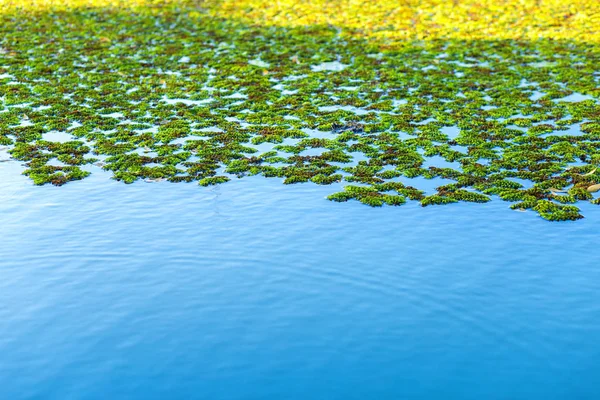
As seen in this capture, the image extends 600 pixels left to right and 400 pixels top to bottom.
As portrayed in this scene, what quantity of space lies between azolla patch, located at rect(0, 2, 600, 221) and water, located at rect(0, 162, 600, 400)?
70.4 inches

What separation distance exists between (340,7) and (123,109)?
2251cm

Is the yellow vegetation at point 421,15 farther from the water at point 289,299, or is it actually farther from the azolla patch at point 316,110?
the water at point 289,299

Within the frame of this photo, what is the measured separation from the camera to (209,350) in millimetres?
13438

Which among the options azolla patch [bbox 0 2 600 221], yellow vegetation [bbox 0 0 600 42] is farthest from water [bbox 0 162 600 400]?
yellow vegetation [bbox 0 0 600 42]

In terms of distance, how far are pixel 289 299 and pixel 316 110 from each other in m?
14.2

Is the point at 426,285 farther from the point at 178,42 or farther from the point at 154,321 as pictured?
the point at 178,42

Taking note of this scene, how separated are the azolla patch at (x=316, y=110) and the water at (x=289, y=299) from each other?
→ 1.79 m

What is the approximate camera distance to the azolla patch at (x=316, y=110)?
2167cm

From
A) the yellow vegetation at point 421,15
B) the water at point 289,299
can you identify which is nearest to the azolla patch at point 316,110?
the yellow vegetation at point 421,15

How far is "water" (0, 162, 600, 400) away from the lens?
12.6 meters

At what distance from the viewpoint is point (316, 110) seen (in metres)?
28.1

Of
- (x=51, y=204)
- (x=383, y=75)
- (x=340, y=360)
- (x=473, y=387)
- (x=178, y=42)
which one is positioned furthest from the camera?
(x=178, y=42)

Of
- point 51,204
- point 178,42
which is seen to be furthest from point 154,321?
point 178,42

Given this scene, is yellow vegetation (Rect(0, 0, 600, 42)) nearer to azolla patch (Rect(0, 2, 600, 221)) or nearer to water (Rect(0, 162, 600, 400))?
azolla patch (Rect(0, 2, 600, 221))
